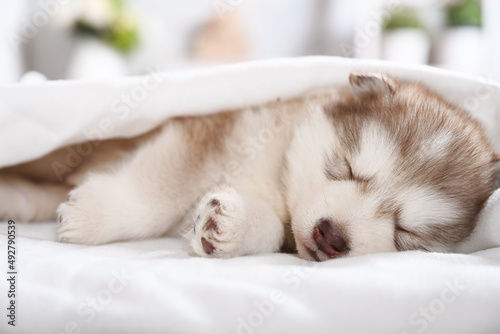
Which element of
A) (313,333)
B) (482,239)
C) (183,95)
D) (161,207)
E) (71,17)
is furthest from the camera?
(71,17)

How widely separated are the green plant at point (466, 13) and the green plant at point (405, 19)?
0.37 m

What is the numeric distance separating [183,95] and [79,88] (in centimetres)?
36

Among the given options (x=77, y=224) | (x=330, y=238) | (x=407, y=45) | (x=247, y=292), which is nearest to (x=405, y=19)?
(x=407, y=45)

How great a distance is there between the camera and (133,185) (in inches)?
59.9

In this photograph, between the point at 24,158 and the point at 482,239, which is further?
the point at 24,158

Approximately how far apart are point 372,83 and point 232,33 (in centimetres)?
421

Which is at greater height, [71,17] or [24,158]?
[71,17]

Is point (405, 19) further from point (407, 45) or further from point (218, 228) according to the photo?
point (218, 228)

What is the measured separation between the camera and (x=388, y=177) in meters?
1.36

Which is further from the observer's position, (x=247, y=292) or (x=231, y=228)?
(x=231, y=228)

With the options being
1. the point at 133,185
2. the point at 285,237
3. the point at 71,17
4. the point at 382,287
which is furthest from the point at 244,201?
the point at 71,17

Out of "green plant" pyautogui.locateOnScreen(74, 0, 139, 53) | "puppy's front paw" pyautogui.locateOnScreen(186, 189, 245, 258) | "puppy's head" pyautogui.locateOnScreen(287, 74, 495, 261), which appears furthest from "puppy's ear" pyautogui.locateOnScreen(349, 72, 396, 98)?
"green plant" pyautogui.locateOnScreen(74, 0, 139, 53)

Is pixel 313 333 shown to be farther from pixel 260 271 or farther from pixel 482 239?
pixel 482 239

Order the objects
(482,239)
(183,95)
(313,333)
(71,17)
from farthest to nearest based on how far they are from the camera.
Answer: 1. (71,17)
2. (183,95)
3. (482,239)
4. (313,333)
